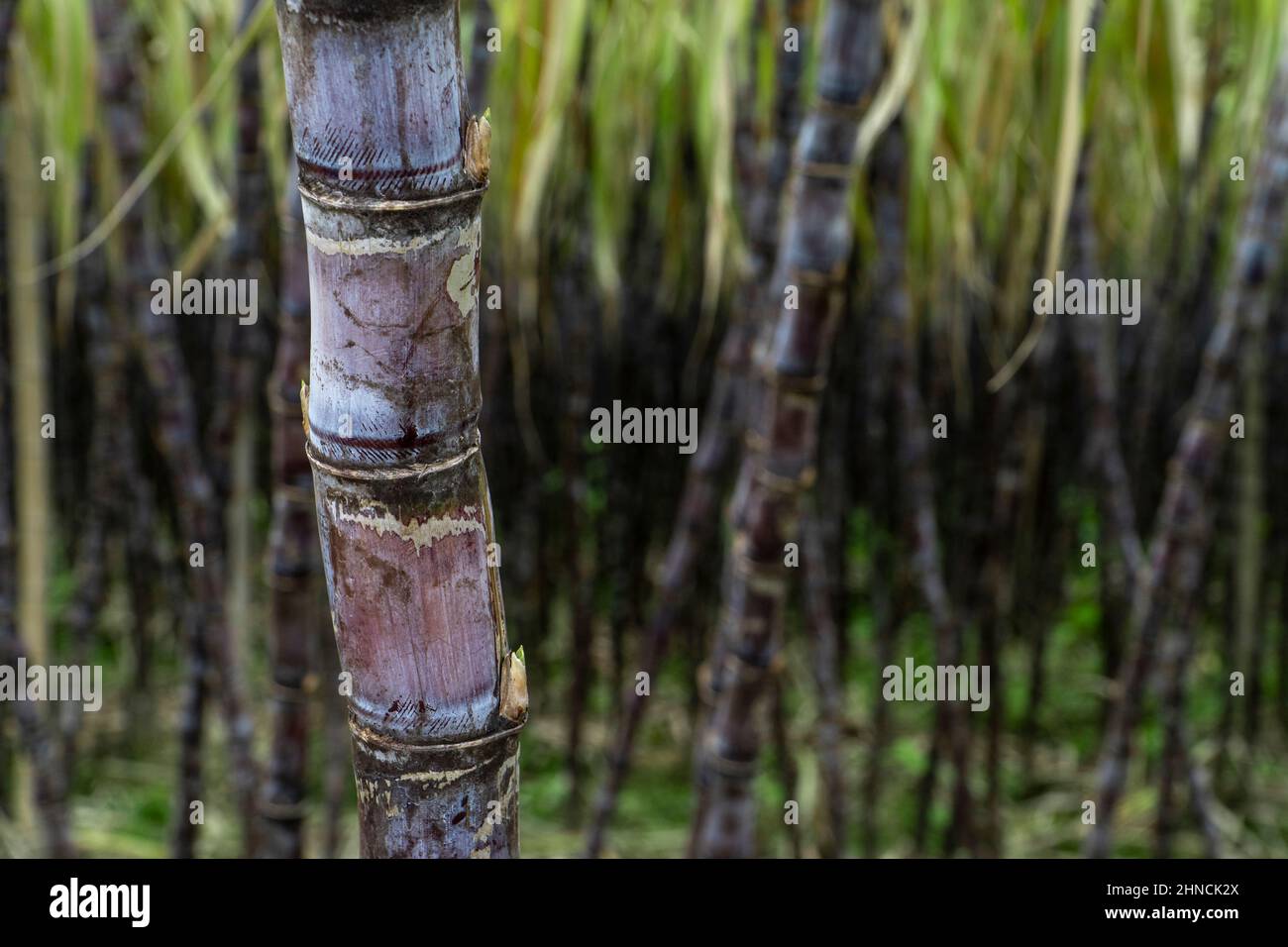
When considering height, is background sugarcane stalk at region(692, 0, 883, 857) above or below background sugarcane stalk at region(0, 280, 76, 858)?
above

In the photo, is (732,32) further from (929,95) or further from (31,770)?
(31,770)

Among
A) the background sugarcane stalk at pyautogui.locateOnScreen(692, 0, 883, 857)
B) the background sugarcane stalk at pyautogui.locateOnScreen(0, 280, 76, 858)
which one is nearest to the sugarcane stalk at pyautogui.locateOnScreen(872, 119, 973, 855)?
the background sugarcane stalk at pyautogui.locateOnScreen(692, 0, 883, 857)

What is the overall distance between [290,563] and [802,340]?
0.36 m

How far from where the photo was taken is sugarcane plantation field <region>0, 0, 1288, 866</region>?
0.36 m

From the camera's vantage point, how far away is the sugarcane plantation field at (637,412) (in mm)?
356

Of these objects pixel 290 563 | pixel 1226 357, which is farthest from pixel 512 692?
pixel 1226 357

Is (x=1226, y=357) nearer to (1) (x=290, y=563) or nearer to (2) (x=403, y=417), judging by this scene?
(1) (x=290, y=563)

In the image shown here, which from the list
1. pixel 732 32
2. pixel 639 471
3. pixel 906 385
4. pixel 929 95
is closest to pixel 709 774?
pixel 906 385

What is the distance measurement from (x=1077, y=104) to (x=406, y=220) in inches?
21.1

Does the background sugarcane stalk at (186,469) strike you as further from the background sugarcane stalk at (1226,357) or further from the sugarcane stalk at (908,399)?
the background sugarcane stalk at (1226,357)

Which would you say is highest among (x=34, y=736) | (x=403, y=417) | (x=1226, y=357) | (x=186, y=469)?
(x=403, y=417)

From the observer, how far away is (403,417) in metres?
0.34

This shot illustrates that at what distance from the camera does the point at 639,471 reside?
7.16 feet

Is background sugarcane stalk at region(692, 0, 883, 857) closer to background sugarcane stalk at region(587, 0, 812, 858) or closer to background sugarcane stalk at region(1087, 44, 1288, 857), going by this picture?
background sugarcane stalk at region(587, 0, 812, 858)
